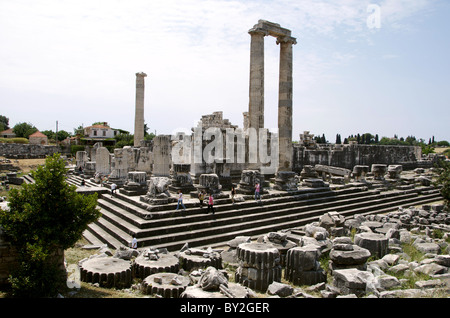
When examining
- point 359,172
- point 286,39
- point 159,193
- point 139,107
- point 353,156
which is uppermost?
point 286,39

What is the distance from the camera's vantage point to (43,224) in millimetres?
5742

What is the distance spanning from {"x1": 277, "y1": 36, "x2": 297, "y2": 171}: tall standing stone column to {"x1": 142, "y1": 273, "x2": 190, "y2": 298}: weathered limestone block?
11.6 meters

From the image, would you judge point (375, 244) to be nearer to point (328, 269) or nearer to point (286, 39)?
point (328, 269)

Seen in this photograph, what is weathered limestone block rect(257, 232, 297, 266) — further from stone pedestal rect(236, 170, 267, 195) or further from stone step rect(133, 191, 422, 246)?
stone pedestal rect(236, 170, 267, 195)

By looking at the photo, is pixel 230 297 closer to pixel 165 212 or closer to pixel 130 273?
pixel 130 273

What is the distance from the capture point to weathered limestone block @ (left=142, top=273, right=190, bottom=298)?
6219 millimetres

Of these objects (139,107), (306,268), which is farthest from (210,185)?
(139,107)

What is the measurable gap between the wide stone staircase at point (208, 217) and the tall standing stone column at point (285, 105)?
2.51 m

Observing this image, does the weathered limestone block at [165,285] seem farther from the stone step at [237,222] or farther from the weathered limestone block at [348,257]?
the weathered limestone block at [348,257]

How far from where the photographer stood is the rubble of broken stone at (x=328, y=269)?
6.09 m

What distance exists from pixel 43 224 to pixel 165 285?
2.51 metres

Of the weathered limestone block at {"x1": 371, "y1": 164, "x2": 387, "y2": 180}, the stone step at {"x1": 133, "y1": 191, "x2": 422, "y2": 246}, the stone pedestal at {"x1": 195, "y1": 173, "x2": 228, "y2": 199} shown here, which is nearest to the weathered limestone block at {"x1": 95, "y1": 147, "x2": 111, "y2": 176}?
the stone pedestal at {"x1": 195, "y1": 173, "x2": 228, "y2": 199}
